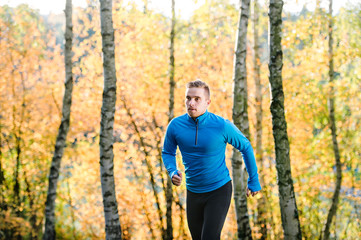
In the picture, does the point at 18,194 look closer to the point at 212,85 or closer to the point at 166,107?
the point at 166,107

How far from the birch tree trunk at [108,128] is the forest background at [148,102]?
502 centimetres

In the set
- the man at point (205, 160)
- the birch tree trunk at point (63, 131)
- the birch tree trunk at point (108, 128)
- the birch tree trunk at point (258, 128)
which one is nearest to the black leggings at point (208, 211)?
the man at point (205, 160)

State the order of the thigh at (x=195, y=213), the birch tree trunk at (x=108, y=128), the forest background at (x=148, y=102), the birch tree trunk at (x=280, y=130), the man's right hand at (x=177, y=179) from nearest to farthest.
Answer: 1. the man's right hand at (x=177, y=179)
2. the thigh at (x=195, y=213)
3. the birch tree trunk at (x=280, y=130)
4. the birch tree trunk at (x=108, y=128)
5. the forest background at (x=148, y=102)

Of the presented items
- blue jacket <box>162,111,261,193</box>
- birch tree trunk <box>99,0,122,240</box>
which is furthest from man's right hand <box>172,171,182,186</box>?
birch tree trunk <box>99,0,122,240</box>

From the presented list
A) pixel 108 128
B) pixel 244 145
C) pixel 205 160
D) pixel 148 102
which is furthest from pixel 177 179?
pixel 148 102

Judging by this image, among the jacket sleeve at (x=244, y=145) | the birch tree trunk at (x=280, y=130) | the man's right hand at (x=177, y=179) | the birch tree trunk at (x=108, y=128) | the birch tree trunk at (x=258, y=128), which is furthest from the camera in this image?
the birch tree trunk at (x=258, y=128)

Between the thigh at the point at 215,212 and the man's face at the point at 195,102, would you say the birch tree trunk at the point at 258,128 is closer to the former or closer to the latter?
the thigh at the point at 215,212

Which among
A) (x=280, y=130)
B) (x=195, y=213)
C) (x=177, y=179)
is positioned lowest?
(x=195, y=213)

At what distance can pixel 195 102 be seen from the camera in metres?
3.03

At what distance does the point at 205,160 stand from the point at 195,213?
1.80 feet

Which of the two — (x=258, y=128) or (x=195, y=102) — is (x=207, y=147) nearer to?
(x=195, y=102)

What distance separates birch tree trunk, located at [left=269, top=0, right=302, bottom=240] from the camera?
484 cm

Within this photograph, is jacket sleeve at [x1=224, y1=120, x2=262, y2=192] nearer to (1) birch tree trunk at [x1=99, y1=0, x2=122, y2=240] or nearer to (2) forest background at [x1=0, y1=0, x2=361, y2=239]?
(1) birch tree trunk at [x1=99, y1=0, x2=122, y2=240]

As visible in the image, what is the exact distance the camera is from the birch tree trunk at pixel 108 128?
558cm
